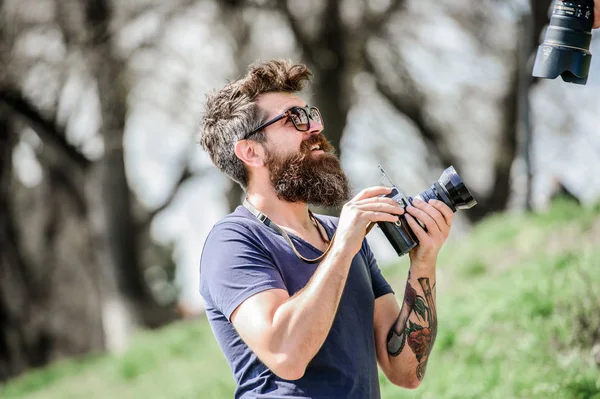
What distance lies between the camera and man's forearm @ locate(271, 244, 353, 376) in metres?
2.17

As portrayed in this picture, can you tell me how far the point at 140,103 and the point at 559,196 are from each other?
25.2 feet

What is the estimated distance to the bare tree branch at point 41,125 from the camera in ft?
37.0

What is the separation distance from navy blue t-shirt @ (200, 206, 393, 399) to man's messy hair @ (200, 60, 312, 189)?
1.02 feet

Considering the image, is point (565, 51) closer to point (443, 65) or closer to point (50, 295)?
point (443, 65)

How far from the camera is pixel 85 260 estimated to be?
1936cm

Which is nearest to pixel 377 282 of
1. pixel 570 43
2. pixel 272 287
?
pixel 272 287

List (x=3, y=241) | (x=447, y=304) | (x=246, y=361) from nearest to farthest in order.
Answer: (x=246, y=361), (x=447, y=304), (x=3, y=241)

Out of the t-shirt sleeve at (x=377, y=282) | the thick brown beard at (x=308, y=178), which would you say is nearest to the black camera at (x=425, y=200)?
the thick brown beard at (x=308, y=178)

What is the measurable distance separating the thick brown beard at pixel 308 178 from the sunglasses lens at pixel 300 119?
56 millimetres

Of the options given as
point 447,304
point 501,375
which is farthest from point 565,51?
point 447,304

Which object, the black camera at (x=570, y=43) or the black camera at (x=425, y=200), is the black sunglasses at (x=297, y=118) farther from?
the black camera at (x=570, y=43)

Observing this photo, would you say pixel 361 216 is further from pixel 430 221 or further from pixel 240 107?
pixel 240 107

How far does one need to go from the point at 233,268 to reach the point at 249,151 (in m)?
0.58

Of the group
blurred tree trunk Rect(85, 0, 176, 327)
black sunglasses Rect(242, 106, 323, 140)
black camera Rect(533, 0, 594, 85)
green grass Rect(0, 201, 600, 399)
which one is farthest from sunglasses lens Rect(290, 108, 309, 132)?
blurred tree trunk Rect(85, 0, 176, 327)
